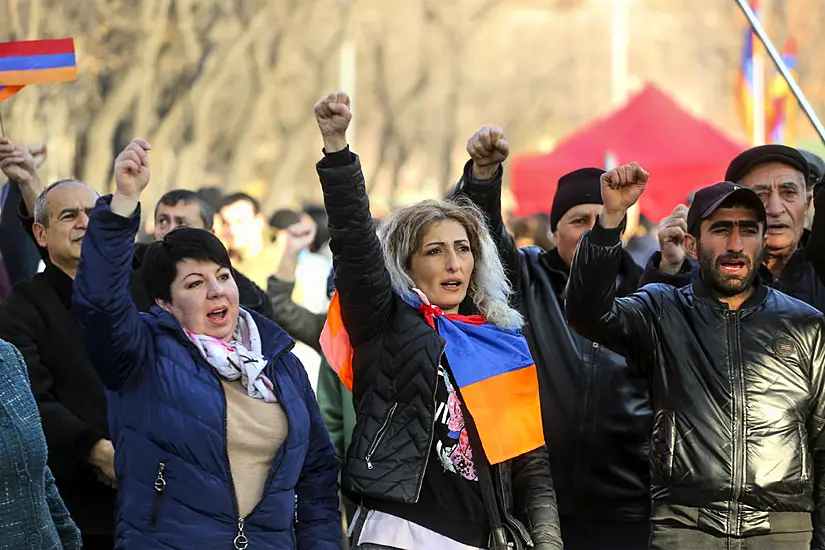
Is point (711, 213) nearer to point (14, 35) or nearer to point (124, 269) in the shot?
point (124, 269)

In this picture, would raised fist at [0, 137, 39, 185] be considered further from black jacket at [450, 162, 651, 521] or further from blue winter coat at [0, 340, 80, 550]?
blue winter coat at [0, 340, 80, 550]

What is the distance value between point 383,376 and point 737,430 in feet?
4.35

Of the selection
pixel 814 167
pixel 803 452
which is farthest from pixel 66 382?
pixel 814 167

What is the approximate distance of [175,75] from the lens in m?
27.1

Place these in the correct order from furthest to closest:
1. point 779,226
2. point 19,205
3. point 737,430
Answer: point 19,205 → point 779,226 → point 737,430

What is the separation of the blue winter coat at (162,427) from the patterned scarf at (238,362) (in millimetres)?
32

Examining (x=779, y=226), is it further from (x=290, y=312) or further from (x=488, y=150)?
(x=290, y=312)

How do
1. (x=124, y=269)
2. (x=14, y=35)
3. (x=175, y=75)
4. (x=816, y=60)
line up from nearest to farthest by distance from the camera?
(x=124, y=269)
(x=14, y=35)
(x=175, y=75)
(x=816, y=60)

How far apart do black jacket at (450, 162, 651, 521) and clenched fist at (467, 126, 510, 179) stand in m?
0.40

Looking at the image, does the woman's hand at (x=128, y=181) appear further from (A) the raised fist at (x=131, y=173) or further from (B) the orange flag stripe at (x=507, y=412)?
(B) the orange flag stripe at (x=507, y=412)

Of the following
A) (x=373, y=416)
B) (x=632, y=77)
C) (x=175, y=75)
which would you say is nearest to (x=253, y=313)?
(x=373, y=416)

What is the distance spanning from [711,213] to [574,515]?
5.24ft

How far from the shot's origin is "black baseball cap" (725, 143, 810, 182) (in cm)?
684

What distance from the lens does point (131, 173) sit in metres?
5.18
